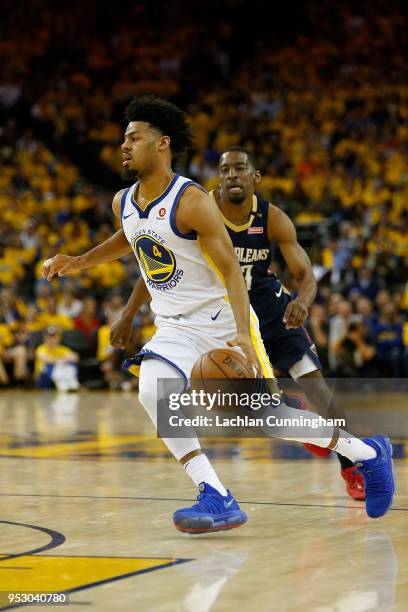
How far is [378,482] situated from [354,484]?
710 mm

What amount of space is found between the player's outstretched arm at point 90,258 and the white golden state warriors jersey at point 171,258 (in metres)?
0.41

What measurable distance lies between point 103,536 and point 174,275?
126 cm

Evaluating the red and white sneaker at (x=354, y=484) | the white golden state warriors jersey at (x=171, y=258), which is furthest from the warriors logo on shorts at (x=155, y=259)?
the red and white sneaker at (x=354, y=484)

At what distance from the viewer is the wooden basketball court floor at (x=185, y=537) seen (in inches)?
148

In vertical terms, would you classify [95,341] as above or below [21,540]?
above

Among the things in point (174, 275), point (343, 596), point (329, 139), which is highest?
point (329, 139)

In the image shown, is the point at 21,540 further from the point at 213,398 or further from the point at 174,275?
the point at 174,275

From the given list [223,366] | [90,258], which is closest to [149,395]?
[223,366]

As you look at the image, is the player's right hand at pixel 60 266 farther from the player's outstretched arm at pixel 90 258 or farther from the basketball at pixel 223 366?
the basketball at pixel 223 366

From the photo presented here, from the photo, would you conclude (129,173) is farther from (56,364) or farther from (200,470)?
(56,364)

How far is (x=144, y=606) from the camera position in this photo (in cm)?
356

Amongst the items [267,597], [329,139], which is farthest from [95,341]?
[267,597]

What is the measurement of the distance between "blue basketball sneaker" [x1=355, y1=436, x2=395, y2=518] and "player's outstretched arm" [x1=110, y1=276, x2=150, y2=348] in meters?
1.41

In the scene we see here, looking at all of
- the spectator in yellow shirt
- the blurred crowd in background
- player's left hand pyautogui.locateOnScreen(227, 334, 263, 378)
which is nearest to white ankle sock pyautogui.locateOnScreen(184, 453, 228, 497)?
player's left hand pyautogui.locateOnScreen(227, 334, 263, 378)
